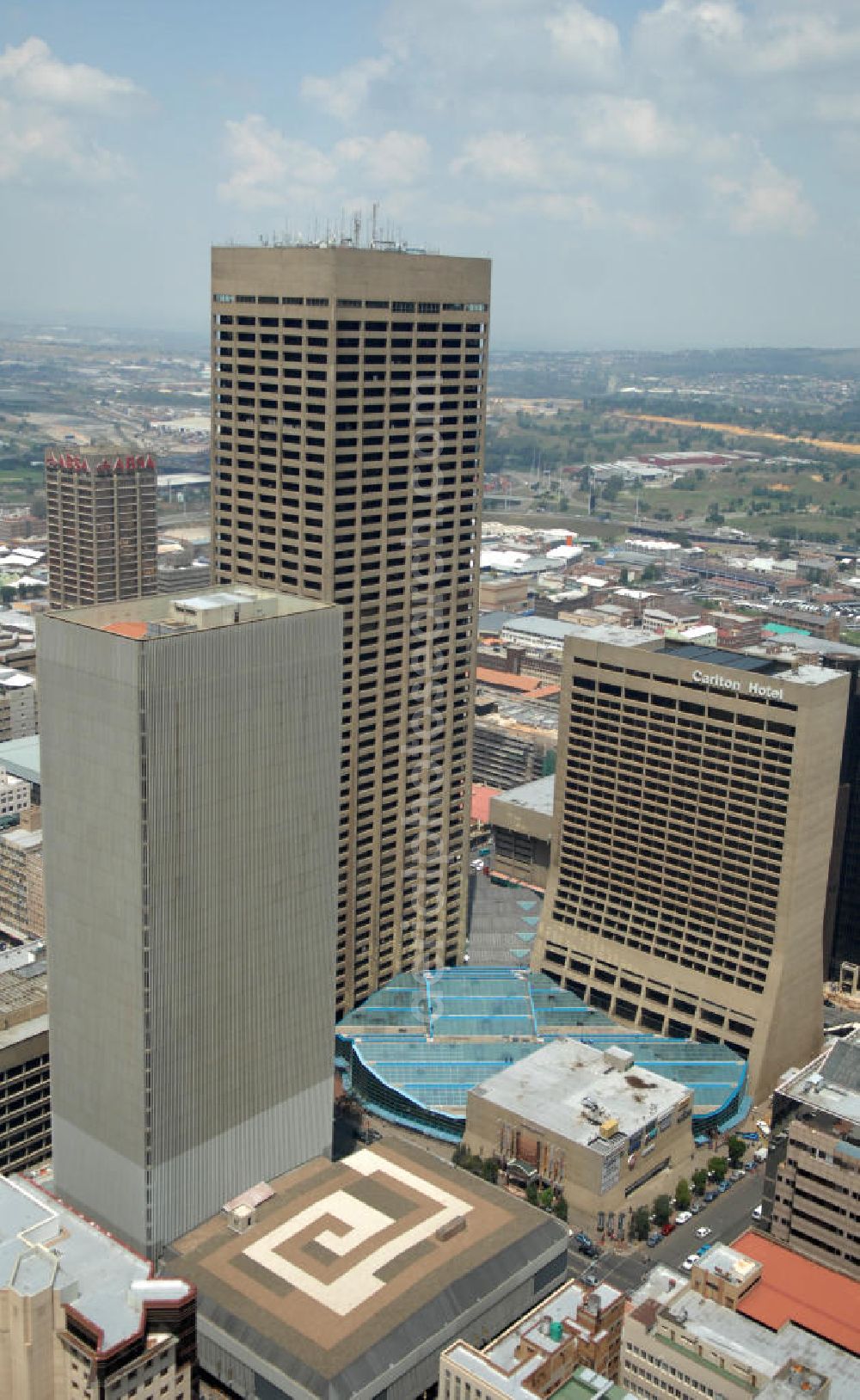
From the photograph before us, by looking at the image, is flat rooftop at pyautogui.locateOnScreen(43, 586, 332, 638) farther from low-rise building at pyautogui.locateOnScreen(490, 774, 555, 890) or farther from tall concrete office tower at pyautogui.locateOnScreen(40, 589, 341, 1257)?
low-rise building at pyautogui.locateOnScreen(490, 774, 555, 890)

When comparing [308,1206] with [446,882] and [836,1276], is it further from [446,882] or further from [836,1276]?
[446,882]

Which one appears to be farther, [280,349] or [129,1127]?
[280,349]

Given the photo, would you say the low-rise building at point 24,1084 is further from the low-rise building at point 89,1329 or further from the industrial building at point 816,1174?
the industrial building at point 816,1174

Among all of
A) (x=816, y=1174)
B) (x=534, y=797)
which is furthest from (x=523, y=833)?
(x=816, y=1174)

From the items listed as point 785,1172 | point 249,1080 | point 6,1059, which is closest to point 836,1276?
point 785,1172

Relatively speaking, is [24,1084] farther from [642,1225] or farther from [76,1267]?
[642,1225]

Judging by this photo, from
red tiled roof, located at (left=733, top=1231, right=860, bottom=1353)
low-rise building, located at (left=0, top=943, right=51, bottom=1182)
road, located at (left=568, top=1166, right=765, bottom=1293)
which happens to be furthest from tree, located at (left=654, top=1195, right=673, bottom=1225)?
low-rise building, located at (left=0, top=943, right=51, bottom=1182)
